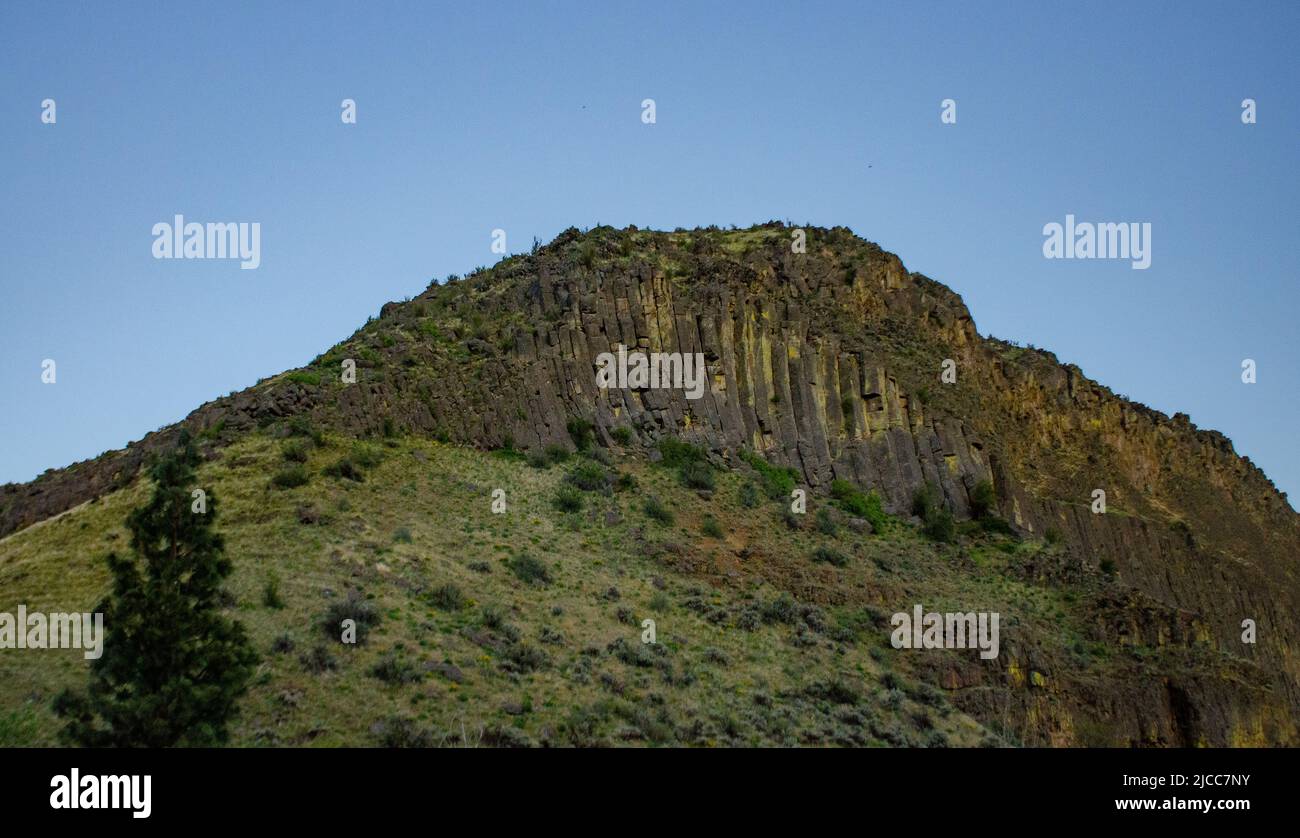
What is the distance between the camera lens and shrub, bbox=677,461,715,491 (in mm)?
55938

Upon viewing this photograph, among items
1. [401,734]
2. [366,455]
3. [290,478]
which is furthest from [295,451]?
[401,734]

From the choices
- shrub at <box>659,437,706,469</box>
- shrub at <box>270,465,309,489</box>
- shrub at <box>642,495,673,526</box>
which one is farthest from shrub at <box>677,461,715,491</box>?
shrub at <box>270,465,309,489</box>

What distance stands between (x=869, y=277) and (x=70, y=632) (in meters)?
47.7

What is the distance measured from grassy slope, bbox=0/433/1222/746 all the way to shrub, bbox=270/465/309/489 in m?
0.46

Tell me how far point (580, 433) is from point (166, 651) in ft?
95.7

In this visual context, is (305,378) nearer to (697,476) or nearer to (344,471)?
(344,471)

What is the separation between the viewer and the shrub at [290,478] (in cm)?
4466

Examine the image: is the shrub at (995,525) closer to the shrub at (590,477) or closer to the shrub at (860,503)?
the shrub at (860,503)

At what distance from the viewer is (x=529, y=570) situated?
1740 inches

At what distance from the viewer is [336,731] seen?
3092cm

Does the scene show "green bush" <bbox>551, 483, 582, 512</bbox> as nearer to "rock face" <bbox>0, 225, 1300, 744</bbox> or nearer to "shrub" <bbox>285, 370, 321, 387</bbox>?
"rock face" <bbox>0, 225, 1300, 744</bbox>

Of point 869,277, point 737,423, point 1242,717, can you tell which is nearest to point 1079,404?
point 869,277

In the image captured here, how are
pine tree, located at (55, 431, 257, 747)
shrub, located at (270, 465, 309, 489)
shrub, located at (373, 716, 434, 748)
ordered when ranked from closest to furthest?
1. pine tree, located at (55, 431, 257, 747)
2. shrub, located at (373, 716, 434, 748)
3. shrub, located at (270, 465, 309, 489)

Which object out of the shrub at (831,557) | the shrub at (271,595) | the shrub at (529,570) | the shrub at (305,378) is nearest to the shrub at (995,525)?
the shrub at (831,557)
